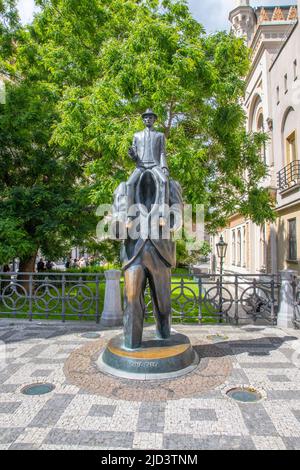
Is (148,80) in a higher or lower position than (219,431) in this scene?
higher

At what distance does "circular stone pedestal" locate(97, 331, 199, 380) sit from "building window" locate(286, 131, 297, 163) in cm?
1373

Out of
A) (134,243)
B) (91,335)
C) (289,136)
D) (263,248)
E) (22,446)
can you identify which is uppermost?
(289,136)

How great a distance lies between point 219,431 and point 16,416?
240 centimetres

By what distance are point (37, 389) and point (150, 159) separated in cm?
393

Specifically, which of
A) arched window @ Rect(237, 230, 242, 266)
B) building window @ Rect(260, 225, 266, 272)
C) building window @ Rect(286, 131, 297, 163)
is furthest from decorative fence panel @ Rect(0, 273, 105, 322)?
arched window @ Rect(237, 230, 242, 266)

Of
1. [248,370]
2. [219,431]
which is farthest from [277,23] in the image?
[219,431]

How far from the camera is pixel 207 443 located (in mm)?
3379

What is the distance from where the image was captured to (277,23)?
18484 mm

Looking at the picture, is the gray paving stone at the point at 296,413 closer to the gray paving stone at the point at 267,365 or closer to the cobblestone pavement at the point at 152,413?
the cobblestone pavement at the point at 152,413

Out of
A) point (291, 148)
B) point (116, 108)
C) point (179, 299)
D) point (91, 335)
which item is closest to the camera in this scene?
point (91, 335)

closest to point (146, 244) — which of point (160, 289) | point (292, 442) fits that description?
point (160, 289)

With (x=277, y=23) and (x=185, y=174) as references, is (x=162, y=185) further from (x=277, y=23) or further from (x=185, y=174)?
(x=277, y=23)

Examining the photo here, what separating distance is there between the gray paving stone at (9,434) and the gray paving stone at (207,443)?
1.60 meters

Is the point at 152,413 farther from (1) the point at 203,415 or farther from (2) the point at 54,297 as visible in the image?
(2) the point at 54,297
